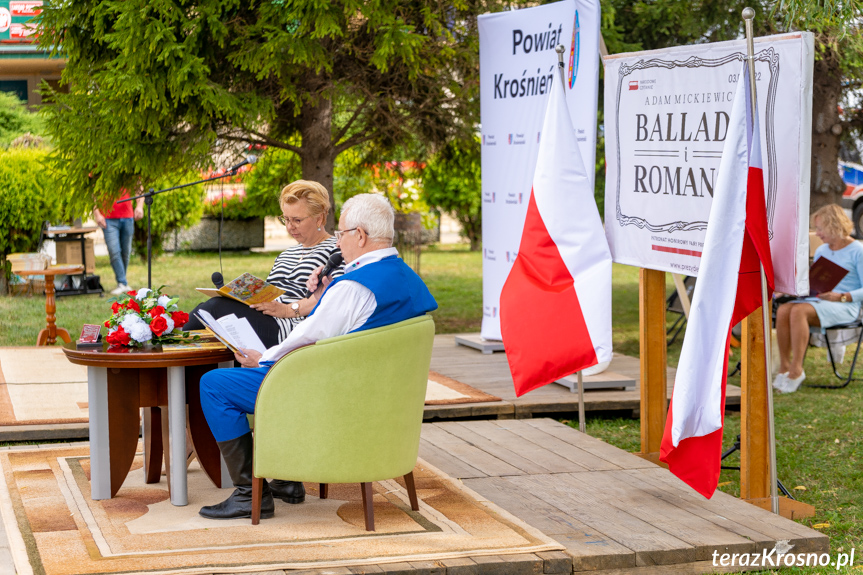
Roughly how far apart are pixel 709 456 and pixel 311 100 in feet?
16.2

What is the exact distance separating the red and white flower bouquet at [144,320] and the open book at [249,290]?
0.56ft

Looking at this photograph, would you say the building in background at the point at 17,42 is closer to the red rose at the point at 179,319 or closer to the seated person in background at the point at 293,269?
the seated person in background at the point at 293,269

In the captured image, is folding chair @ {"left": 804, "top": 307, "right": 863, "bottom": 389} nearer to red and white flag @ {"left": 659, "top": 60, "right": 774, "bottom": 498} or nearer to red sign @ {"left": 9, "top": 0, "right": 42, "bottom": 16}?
red and white flag @ {"left": 659, "top": 60, "right": 774, "bottom": 498}

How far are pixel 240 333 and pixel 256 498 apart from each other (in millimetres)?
647

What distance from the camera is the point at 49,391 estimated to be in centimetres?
576

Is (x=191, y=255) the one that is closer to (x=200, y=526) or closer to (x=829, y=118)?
(x=829, y=118)

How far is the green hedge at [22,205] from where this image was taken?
1061 cm

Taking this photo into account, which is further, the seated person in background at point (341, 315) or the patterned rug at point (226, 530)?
the seated person in background at point (341, 315)

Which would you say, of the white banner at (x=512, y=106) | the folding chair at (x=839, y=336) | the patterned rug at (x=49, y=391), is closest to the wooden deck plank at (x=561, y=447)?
the patterned rug at (x=49, y=391)

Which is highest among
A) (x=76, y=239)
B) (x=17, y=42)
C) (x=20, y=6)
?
(x=20, y=6)

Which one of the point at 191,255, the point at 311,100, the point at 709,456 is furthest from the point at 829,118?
the point at 191,255

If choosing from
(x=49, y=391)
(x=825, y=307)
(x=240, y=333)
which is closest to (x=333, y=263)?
(x=240, y=333)

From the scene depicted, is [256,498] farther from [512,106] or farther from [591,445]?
[512,106]

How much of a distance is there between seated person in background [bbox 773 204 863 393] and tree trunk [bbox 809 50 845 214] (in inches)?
80.9
